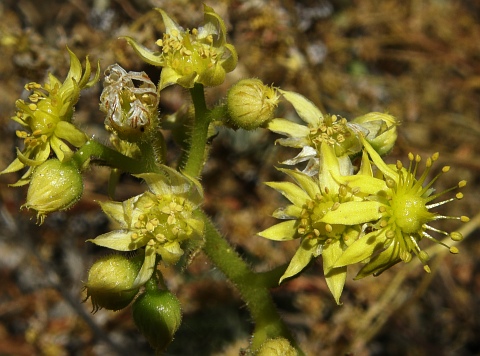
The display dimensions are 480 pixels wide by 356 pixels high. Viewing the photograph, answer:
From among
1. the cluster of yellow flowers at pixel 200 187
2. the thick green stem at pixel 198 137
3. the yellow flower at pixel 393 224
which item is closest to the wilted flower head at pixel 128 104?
the cluster of yellow flowers at pixel 200 187

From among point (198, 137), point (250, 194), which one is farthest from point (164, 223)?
point (250, 194)

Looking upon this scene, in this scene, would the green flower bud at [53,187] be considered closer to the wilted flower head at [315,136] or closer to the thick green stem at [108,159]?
the thick green stem at [108,159]

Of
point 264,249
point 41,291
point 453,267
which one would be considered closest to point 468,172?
point 453,267

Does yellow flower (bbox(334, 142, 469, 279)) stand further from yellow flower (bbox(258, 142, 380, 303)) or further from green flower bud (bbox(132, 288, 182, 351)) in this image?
green flower bud (bbox(132, 288, 182, 351))

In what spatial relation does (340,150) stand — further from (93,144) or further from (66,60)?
(66,60)

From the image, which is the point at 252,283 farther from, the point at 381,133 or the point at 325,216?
the point at 381,133
